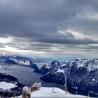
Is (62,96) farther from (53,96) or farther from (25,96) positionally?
(25,96)

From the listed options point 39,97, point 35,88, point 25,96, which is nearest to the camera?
point 25,96

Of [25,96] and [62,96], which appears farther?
[62,96]

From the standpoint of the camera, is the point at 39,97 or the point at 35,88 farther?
the point at 35,88

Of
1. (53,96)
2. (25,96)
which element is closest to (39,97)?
(53,96)

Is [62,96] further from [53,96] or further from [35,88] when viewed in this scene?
[35,88]

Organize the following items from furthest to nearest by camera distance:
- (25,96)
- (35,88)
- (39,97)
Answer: (35,88), (39,97), (25,96)

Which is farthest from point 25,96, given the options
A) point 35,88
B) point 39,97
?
point 35,88

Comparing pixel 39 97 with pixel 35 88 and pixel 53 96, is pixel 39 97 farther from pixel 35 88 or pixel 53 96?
pixel 35 88
